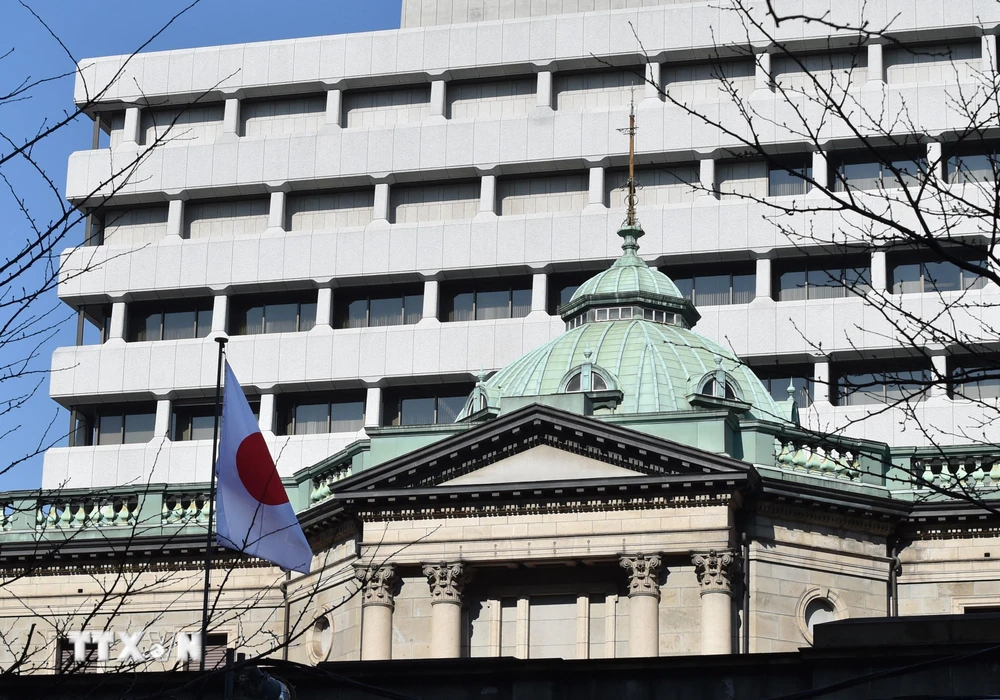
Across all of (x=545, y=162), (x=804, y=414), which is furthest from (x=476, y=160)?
(x=804, y=414)

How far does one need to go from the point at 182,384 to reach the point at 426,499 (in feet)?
120

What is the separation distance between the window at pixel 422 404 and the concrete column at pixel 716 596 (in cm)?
3453

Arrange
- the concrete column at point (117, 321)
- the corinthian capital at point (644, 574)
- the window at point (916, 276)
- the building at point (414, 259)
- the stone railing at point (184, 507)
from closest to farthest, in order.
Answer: the corinthian capital at point (644, 574) < the stone railing at point (184, 507) < the building at point (414, 259) < the window at point (916, 276) < the concrete column at point (117, 321)

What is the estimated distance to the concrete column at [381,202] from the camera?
82.1 meters

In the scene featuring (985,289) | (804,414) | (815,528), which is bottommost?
(815,528)

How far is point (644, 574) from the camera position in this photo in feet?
150

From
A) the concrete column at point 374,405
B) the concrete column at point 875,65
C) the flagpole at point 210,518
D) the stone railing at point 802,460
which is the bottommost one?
the flagpole at point 210,518

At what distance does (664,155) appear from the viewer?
7931 cm

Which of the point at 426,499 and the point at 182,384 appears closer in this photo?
the point at 426,499

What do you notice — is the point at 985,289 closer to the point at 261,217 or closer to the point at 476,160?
the point at 476,160

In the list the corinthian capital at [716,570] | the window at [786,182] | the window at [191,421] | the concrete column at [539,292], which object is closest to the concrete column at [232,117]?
the window at [191,421]

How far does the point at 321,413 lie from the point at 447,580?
1382 inches

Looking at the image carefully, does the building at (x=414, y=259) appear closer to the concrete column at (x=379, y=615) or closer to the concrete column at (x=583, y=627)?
the concrete column at (x=379, y=615)

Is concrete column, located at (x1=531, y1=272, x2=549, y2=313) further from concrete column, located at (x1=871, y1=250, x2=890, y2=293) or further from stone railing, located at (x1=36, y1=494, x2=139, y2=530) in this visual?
stone railing, located at (x1=36, y1=494, x2=139, y2=530)
